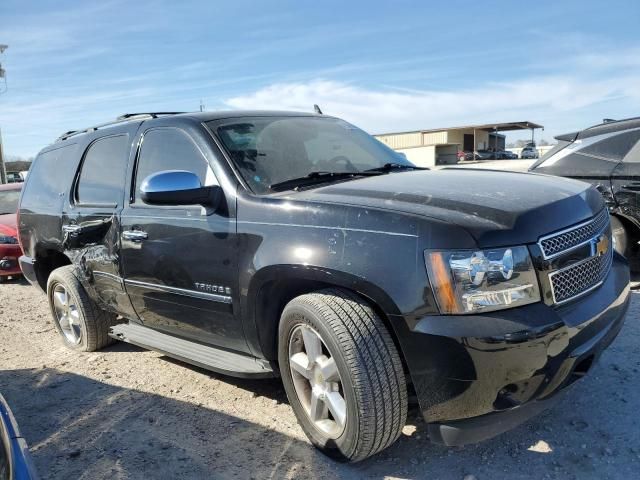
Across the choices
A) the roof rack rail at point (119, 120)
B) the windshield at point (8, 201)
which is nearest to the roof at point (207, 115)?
the roof rack rail at point (119, 120)

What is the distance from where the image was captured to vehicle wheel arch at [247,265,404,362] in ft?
7.98

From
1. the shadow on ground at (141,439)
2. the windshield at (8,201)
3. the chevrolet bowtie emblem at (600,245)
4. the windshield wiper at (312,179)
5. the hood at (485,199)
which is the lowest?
the shadow on ground at (141,439)

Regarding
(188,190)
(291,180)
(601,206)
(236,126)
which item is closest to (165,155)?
(236,126)

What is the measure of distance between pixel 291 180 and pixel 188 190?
600 millimetres

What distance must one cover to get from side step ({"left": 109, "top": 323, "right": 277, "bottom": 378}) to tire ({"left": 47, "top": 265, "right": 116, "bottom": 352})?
37 centimetres

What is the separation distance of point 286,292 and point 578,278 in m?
1.45

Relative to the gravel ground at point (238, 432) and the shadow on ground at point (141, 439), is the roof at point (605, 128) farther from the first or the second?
the shadow on ground at point (141, 439)

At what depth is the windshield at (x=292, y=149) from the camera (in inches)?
127

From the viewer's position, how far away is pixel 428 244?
2.29 meters

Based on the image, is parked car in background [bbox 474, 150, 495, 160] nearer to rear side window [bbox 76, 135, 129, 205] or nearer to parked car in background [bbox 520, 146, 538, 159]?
parked car in background [bbox 520, 146, 538, 159]

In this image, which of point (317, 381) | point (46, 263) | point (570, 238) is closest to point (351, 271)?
point (317, 381)

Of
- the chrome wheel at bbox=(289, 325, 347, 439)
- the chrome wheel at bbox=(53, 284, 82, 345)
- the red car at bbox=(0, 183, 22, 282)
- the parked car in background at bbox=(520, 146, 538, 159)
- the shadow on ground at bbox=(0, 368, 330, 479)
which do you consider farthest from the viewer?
the parked car in background at bbox=(520, 146, 538, 159)

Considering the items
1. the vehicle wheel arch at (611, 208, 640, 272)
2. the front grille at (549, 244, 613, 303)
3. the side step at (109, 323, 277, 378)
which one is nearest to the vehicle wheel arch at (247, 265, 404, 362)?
A: the side step at (109, 323, 277, 378)

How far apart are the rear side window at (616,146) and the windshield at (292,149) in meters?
2.85
